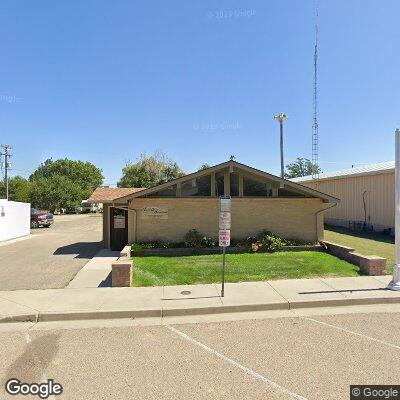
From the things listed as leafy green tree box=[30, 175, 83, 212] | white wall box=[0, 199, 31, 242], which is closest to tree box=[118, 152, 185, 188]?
leafy green tree box=[30, 175, 83, 212]

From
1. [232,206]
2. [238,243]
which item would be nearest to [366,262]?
[238,243]

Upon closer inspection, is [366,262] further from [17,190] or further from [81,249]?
[17,190]

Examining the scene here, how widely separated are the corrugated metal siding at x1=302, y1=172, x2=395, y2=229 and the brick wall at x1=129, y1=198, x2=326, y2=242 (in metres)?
6.73

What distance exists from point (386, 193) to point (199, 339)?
675 inches

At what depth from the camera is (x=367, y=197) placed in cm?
2028

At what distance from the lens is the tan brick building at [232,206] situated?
1355cm

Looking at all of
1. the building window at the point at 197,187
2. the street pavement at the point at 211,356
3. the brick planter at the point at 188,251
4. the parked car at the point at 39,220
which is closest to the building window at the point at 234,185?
the building window at the point at 197,187

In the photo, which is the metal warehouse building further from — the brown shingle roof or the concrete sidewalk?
the brown shingle roof

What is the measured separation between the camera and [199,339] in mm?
5324

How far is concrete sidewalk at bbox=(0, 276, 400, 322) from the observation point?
256 inches

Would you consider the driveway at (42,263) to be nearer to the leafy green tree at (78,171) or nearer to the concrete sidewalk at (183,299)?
the concrete sidewalk at (183,299)

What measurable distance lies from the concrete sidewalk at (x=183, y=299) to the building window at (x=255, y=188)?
19.6 feet

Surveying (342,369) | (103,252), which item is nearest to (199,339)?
(342,369)

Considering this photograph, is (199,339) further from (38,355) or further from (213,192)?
(213,192)
